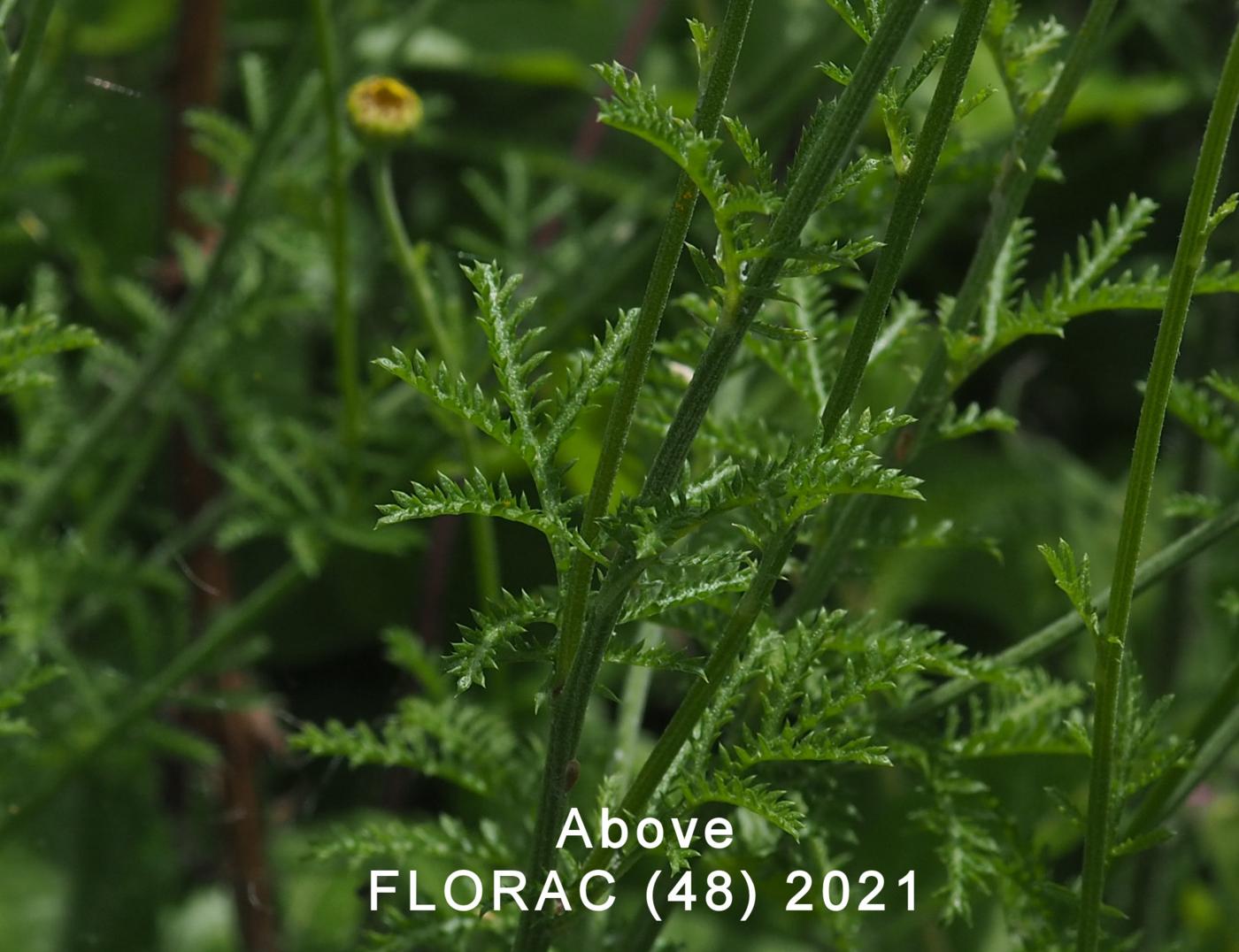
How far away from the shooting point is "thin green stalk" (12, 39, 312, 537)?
791mm

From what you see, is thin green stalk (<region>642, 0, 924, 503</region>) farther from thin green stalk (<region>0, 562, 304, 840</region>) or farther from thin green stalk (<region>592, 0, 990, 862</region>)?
thin green stalk (<region>0, 562, 304, 840</region>)

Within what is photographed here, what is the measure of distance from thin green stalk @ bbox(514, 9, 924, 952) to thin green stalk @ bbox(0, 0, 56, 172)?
24cm

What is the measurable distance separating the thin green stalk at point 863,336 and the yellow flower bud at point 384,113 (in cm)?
43

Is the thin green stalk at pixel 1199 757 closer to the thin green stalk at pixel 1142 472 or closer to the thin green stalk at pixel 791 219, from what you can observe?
the thin green stalk at pixel 1142 472

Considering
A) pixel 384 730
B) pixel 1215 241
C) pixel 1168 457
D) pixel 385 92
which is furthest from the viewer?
pixel 1168 457

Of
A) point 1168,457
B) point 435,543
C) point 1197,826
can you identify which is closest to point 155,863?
point 435,543

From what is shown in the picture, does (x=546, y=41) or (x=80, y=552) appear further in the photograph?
(x=546, y=41)

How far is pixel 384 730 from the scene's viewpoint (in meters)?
0.59

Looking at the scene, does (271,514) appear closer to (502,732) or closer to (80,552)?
(80,552)

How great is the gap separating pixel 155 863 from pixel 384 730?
0.54 m

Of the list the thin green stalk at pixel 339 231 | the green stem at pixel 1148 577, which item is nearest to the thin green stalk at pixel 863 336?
the green stem at pixel 1148 577

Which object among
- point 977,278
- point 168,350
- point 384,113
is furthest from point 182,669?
point 977,278

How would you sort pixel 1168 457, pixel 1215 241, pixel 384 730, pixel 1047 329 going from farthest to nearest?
pixel 1168 457
pixel 1215 241
pixel 384 730
pixel 1047 329

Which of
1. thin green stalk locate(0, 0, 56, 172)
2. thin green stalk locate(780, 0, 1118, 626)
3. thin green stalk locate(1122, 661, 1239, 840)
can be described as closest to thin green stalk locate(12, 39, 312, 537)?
thin green stalk locate(0, 0, 56, 172)
